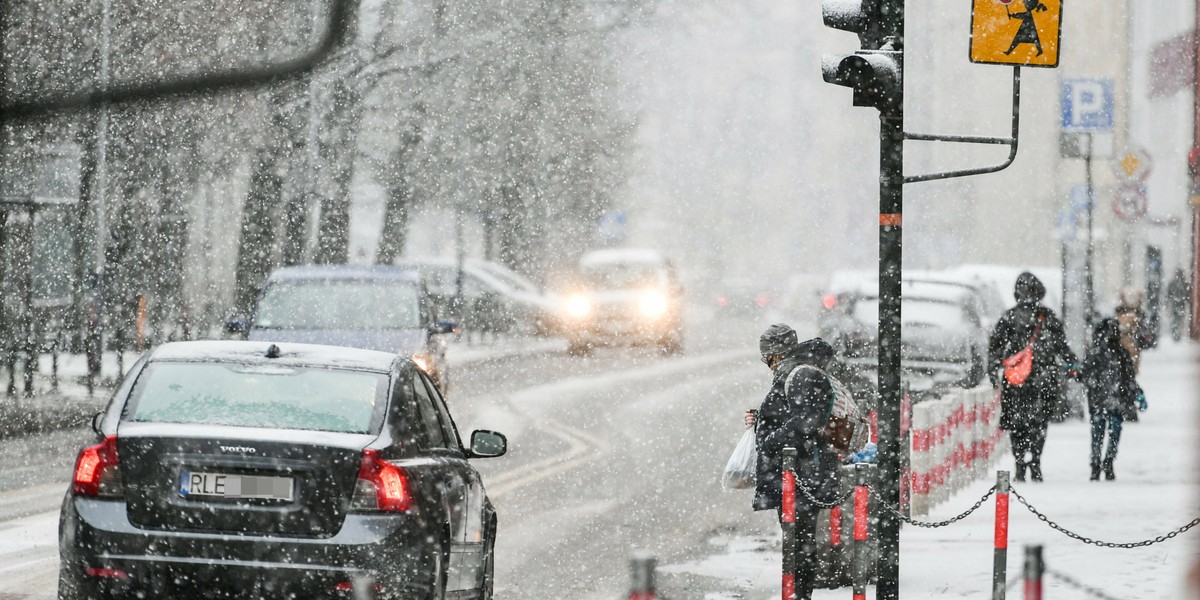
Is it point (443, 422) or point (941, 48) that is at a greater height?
point (941, 48)

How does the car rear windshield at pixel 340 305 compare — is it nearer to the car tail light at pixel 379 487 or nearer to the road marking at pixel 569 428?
the road marking at pixel 569 428

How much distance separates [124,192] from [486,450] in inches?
935

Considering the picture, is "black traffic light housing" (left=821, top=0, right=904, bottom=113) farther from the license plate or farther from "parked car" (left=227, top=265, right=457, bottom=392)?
"parked car" (left=227, top=265, right=457, bottom=392)

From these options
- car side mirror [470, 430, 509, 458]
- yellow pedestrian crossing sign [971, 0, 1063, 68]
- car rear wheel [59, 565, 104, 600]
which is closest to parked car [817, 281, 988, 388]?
yellow pedestrian crossing sign [971, 0, 1063, 68]

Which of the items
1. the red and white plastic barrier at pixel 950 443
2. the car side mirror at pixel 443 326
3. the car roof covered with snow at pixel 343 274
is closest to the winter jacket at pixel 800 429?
the red and white plastic barrier at pixel 950 443

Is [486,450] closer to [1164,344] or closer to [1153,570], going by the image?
[1153,570]

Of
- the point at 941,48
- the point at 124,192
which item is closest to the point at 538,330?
the point at 124,192

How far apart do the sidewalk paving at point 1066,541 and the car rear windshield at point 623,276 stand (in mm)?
16774

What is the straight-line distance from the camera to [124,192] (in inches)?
1233

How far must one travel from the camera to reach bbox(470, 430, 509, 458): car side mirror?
8766 mm

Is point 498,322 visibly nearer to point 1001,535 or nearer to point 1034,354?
point 1034,354

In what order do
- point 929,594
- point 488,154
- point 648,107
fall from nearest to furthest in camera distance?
point 929,594
point 488,154
point 648,107

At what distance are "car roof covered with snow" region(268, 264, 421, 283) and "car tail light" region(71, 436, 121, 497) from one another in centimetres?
1144

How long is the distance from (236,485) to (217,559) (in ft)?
0.97
